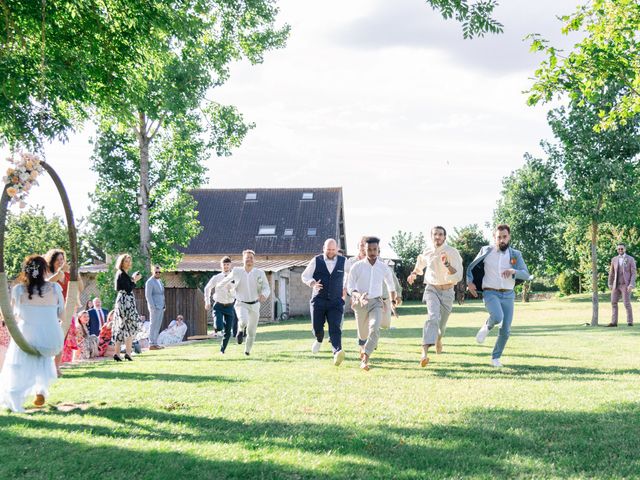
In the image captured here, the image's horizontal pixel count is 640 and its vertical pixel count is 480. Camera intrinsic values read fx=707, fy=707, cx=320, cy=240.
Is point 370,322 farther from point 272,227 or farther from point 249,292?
point 272,227

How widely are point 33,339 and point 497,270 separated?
262 inches

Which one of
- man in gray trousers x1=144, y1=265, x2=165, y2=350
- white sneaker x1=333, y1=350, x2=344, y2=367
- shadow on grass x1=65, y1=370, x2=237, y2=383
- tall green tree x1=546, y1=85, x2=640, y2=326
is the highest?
tall green tree x1=546, y1=85, x2=640, y2=326

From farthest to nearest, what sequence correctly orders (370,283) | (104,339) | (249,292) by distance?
1. (104,339)
2. (249,292)
3. (370,283)

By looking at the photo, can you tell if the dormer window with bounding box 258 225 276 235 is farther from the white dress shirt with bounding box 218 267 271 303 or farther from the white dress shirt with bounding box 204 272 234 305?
the white dress shirt with bounding box 218 267 271 303

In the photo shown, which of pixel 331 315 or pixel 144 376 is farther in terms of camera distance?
pixel 331 315

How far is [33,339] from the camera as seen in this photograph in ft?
25.5

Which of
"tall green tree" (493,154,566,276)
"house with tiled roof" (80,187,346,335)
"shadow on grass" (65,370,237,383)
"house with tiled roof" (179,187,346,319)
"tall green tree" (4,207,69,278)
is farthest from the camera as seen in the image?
"tall green tree" (4,207,69,278)

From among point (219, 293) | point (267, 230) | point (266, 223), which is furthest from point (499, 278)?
point (266, 223)

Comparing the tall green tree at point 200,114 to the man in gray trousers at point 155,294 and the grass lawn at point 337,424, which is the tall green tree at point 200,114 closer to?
the man in gray trousers at point 155,294

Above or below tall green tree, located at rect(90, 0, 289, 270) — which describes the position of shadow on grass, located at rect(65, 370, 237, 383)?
below

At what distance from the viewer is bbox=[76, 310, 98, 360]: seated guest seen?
15.3 meters

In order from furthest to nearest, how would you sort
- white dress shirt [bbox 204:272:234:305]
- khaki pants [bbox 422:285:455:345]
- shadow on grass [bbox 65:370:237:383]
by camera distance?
white dress shirt [bbox 204:272:234:305] < khaki pants [bbox 422:285:455:345] < shadow on grass [bbox 65:370:237:383]

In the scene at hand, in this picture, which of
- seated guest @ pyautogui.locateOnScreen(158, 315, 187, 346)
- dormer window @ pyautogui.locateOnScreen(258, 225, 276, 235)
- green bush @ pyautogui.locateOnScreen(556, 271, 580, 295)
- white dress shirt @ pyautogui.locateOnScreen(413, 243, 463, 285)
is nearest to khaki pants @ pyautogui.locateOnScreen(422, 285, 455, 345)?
white dress shirt @ pyautogui.locateOnScreen(413, 243, 463, 285)

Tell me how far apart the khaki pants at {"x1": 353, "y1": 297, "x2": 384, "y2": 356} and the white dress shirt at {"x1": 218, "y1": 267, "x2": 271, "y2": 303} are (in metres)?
2.92
